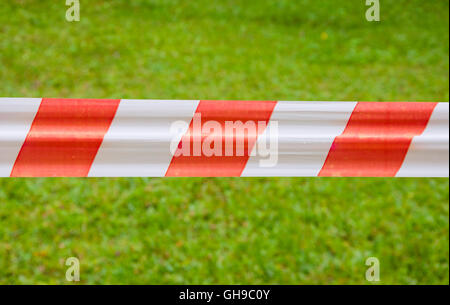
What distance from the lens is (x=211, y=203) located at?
3469mm

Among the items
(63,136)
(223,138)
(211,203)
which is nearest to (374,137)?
(223,138)

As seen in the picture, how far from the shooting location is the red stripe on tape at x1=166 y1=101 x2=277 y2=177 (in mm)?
1590

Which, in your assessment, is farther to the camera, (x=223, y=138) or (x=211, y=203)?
(x=211, y=203)

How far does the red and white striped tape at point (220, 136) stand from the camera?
1552mm

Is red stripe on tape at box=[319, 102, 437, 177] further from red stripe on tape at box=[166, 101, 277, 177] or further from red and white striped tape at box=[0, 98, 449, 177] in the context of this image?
red stripe on tape at box=[166, 101, 277, 177]

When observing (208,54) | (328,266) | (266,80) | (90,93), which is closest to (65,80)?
(90,93)

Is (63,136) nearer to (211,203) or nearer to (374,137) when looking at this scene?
(374,137)

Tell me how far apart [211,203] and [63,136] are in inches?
80.4

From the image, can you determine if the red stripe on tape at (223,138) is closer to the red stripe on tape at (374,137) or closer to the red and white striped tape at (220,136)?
the red and white striped tape at (220,136)

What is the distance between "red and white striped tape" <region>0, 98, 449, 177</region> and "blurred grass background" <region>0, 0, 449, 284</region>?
1337 mm

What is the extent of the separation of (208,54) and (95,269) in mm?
4732

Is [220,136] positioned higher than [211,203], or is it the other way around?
[211,203]

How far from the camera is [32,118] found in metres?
1.54

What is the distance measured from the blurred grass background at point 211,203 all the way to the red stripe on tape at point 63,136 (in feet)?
4.47
